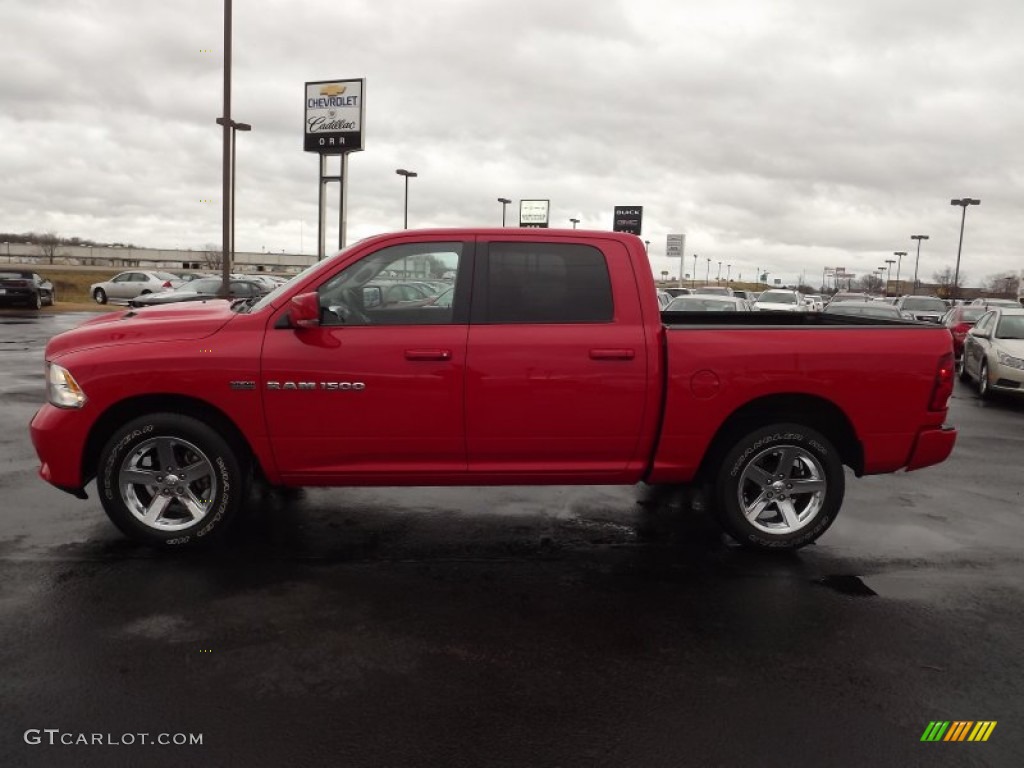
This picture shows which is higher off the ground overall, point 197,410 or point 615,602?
point 197,410

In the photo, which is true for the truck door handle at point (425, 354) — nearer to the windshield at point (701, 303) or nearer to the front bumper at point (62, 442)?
the front bumper at point (62, 442)

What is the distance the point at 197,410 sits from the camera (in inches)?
183

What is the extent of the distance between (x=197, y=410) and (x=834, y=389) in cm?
380

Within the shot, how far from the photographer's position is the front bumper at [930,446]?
4.83 m

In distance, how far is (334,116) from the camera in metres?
28.1

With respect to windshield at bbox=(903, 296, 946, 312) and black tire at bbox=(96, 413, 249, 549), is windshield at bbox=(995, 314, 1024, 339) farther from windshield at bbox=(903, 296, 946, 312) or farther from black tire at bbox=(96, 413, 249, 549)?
windshield at bbox=(903, 296, 946, 312)

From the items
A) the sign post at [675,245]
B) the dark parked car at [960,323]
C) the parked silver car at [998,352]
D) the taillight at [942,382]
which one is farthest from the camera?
the sign post at [675,245]

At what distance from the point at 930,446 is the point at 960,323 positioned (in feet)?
48.5

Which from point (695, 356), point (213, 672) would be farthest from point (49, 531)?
point (695, 356)

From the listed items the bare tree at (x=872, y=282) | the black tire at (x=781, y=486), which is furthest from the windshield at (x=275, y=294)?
the bare tree at (x=872, y=282)

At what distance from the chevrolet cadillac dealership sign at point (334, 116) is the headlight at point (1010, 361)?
71.9 ft

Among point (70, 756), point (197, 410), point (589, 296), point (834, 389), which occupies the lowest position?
point (70, 756)

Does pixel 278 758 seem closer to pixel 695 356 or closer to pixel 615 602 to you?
pixel 615 602

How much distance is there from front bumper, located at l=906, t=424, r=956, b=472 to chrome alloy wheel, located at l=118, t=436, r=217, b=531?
4.25 m
